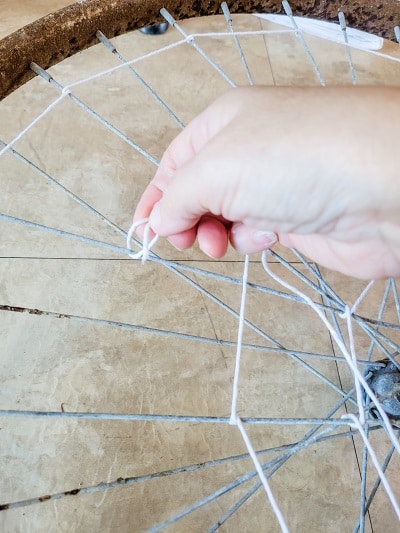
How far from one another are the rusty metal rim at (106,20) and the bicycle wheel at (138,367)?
1.05 feet

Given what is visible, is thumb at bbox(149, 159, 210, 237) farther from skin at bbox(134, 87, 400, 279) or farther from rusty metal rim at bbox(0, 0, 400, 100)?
rusty metal rim at bbox(0, 0, 400, 100)

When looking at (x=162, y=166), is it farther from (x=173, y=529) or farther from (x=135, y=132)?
(x=135, y=132)

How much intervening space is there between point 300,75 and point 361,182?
1094mm

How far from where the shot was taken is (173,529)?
0.85m

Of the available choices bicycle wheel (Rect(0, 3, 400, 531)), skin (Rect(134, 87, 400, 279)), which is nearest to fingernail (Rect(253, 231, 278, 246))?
skin (Rect(134, 87, 400, 279))

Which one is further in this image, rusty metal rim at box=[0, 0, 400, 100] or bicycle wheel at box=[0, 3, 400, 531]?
bicycle wheel at box=[0, 3, 400, 531]

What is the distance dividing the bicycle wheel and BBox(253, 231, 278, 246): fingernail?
225 mm

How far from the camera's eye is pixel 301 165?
0.38 metres

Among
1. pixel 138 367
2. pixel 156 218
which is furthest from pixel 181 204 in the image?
pixel 138 367

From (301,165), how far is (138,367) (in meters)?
0.67

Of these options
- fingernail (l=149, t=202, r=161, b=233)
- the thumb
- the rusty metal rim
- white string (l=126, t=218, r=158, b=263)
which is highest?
the rusty metal rim

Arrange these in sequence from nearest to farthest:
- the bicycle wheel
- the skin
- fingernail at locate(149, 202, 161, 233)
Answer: the skin
fingernail at locate(149, 202, 161, 233)
the bicycle wheel

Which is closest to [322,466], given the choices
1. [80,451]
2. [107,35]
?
[80,451]

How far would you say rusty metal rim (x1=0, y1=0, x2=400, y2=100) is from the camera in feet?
1.84
